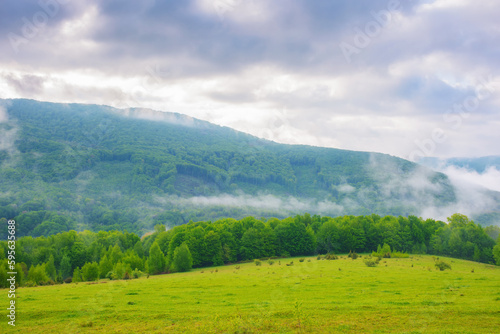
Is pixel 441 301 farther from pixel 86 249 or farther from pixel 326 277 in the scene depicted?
pixel 86 249

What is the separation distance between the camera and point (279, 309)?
2312cm

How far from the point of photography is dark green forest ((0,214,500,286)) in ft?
256

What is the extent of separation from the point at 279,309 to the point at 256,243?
70.5 meters

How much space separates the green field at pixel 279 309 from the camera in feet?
63.4

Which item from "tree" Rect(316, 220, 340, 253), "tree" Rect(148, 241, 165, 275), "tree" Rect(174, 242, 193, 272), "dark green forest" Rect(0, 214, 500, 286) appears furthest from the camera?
"tree" Rect(316, 220, 340, 253)

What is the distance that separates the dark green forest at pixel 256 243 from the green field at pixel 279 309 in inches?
1728

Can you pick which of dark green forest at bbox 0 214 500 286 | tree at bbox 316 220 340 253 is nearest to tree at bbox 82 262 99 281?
dark green forest at bbox 0 214 500 286

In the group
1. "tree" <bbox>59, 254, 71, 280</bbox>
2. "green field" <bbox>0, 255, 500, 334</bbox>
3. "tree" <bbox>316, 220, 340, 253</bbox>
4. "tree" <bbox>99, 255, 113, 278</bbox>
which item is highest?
"green field" <bbox>0, 255, 500, 334</bbox>

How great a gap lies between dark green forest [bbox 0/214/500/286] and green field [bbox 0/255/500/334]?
43.9m

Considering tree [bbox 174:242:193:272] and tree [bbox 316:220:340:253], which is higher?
tree [bbox 316:220:340:253]

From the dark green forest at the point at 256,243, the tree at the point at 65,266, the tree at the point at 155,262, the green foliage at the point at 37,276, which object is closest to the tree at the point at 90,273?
the green foliage at the point at 37,276

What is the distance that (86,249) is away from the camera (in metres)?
86.6

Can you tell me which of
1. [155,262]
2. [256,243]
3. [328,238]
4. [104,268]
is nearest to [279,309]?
[155,262]

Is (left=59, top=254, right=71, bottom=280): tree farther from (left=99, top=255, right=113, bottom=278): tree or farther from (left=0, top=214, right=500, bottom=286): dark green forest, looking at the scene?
(left=99, top=255, right=113, bottom=278): tree
